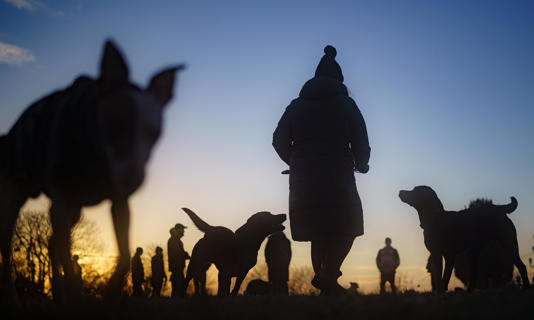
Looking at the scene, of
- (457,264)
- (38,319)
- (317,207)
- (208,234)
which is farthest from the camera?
(457,264)

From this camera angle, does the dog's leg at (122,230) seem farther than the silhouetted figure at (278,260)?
No

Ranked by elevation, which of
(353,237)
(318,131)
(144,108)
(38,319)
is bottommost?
(38,319)

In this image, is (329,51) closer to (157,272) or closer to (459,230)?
(459,230)

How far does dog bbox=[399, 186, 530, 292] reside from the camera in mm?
8828

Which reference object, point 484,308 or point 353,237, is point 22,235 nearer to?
point 353,237

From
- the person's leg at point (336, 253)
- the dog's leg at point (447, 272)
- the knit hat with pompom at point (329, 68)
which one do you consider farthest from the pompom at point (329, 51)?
the dog's leg at point (447, 272)

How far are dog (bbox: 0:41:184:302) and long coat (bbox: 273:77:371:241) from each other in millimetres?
3235

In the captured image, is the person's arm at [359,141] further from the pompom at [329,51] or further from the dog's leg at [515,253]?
the dog's leg at [515,253]

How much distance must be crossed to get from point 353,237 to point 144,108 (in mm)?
4330

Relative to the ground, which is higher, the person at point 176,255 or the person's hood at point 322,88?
the person's hood at point 322,88

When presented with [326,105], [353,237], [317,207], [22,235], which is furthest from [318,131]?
[22,235]

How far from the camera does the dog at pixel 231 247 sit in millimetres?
9320

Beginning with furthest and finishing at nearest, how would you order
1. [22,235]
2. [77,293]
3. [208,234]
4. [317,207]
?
[22,235] → [208,234] → [317,207] → [77,293]

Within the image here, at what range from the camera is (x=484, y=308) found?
4.70 meters
